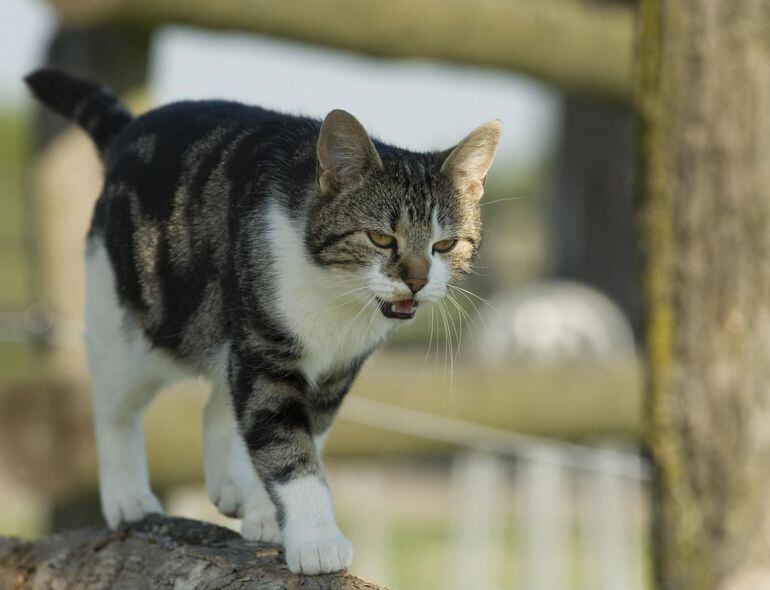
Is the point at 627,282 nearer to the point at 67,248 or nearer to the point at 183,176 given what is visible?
the point at 67,248

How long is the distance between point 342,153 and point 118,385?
29.5 inches

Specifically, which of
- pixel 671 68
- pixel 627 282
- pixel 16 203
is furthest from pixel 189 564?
pixel 627 282

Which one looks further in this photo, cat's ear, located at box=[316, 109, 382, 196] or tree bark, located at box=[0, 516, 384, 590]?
cat's ear, located at box=[316, 109, 382, 196]

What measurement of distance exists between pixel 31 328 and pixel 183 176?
1.42 meters

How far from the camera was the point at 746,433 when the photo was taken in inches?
123

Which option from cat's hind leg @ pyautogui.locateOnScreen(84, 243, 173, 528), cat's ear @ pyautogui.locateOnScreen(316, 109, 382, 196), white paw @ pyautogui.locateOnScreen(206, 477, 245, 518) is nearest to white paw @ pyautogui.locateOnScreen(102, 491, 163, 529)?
cat's hind leg @ pyautogui.locateOnScreen(84, 243, 173, 528)

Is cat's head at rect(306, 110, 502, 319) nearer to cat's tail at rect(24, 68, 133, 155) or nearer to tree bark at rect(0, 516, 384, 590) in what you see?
tree bark at rect(0, 516, 384, 590)

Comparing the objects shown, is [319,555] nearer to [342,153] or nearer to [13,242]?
[342,153]

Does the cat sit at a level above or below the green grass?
above

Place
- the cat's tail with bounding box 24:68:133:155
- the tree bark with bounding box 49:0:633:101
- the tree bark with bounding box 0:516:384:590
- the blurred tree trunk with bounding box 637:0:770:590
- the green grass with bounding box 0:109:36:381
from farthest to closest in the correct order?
the green grass with bounding box 0:109:36:381, the tree bark with bounding box 49:0:633:101, the blurred tree trunk with bounding box 637:0:770:590, the cat's tail with bounding box 24:68:133:155, the tree bark with bounding box 0:516:384:590

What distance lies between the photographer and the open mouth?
227 cm

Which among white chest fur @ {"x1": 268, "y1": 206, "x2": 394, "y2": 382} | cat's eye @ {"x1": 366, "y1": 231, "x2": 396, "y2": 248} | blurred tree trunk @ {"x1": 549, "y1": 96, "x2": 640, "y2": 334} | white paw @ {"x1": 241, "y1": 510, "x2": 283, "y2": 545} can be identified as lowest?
blurred tree trunk @ {"x1": 549, "y1": 96, "x2": 640, "y2": 334}

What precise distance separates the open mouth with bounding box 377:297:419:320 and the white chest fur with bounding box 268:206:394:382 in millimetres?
52

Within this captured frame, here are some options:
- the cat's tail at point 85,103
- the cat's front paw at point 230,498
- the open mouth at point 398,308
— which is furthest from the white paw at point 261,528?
the cat's tail at point 85,103
